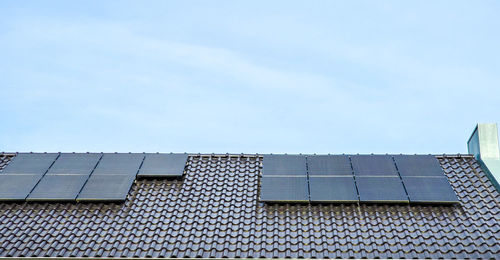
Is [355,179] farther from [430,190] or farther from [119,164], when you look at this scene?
[119,164]

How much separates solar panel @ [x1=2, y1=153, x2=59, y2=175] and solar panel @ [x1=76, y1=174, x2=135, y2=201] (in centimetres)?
165

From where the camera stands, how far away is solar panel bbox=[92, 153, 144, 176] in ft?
46.4

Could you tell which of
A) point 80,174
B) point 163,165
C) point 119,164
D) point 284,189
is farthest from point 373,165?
point 80,174

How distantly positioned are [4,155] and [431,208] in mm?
12233

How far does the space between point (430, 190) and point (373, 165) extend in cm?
173

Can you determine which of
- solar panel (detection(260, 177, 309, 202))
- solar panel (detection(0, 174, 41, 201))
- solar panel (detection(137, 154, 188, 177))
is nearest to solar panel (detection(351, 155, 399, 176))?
solar panel (detection(260, 177, 309, 202))

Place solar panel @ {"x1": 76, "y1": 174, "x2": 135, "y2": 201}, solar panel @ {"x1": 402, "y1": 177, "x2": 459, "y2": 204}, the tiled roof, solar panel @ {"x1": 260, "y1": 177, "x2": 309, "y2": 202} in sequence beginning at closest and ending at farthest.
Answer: the tiled roof
solar panel @ {"x1": 402, "y1": 177, "x2": 459, "y2": 204}
solar panel @ {"x1": 260, "y1": 177, "x2": 309, "y2": 202}
solar panel @ {"x1": 76, "y1": 174, "x2": 135, "y2": 201}

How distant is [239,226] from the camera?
1180 centimetres

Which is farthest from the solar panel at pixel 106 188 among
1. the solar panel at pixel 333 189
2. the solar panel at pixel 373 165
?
the solar panel at pixel 373 165

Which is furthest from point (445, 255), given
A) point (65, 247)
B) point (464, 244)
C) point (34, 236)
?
point (34, 236)

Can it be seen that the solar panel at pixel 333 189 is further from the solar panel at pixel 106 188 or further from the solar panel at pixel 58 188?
the solar panel at pixel 58 188

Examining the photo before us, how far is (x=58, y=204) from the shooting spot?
12977mm

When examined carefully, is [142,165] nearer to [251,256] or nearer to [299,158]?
[299,158]

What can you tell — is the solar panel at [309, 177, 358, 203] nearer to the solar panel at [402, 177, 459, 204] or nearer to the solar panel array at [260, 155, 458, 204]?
the solar panel array at [260, 155, 458, 204]
